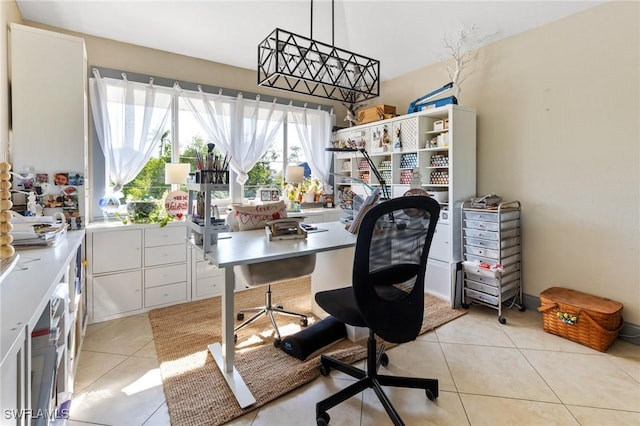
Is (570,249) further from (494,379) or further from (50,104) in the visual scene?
(50,104)

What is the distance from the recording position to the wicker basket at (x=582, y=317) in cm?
218

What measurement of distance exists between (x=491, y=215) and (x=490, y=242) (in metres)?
0.24

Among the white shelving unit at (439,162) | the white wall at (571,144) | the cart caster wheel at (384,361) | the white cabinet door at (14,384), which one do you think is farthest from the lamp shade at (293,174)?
the white cabinet door at (14,384)

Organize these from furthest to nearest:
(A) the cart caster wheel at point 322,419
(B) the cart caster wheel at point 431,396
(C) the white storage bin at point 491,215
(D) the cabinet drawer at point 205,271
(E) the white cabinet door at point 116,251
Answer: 1. (D) the cabinet drawer at point 205,271
2. (C) the white storage bin at point 491,215
3. (E) the white cabinet door at point 116,251
4. (B) the cart caster wheel at point 431,396
5. (A) the cart caster wheel at point 322,419

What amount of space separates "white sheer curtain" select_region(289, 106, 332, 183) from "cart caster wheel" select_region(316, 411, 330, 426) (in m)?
3.29

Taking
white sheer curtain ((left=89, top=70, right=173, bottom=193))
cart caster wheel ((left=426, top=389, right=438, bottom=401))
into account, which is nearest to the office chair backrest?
cart caster wheel ((left=426, top=389, right=438, bottom=401))

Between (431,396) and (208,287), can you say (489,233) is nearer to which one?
(431,396)

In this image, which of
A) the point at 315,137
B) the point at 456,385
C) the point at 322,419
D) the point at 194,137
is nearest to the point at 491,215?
the point at 456,385

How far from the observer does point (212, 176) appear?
176 cm

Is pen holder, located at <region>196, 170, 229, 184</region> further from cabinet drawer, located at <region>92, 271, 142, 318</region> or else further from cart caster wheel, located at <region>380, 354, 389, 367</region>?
cabinet drawer, located at <region>92, 271, 142, 318</region>

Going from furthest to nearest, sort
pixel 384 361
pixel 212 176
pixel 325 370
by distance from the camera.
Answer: pixel 384 361
pixel 325 370
pixel 212 176

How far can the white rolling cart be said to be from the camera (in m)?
Answer: 2.73

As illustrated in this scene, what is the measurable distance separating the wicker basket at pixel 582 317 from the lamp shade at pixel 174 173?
3.46m

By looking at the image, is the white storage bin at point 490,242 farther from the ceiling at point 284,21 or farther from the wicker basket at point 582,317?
the ceiling at point 284,21
